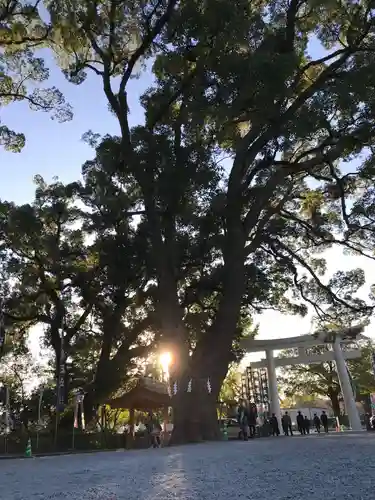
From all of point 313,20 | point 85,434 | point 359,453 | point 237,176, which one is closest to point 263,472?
point 359,453

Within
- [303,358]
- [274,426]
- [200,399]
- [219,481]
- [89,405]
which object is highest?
[303,358]

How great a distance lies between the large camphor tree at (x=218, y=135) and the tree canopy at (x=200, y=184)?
0.04m

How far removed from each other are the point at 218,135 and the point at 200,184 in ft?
4.67

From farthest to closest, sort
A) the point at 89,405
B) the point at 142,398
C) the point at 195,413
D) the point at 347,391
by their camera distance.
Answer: the point at 347,391 < the point at 89,405 < the point at 142,398 < the point at 195,413

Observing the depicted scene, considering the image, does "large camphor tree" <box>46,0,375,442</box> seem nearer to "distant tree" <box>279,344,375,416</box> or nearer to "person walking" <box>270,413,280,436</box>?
"person walking" <box>270,413,280,436</box>

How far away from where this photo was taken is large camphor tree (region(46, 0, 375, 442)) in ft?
37.1

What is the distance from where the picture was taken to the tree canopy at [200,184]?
11.5 meters

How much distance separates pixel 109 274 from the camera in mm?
14539

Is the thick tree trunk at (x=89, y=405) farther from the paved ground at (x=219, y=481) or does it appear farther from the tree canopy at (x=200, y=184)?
the paved ground at (x=219, y=481)

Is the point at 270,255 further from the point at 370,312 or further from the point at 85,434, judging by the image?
the point at 85,434

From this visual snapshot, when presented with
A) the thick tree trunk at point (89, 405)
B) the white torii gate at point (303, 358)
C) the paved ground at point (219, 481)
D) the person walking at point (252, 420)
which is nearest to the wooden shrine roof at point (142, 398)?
the thick tree trunk at point (89, 405)

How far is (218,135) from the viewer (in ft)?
41.2

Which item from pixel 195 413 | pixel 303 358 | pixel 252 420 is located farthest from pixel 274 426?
pixel 195 413

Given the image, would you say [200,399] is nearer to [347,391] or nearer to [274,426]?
[274,426]
